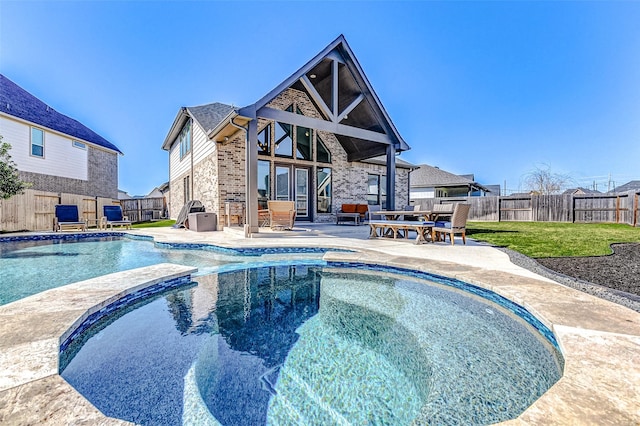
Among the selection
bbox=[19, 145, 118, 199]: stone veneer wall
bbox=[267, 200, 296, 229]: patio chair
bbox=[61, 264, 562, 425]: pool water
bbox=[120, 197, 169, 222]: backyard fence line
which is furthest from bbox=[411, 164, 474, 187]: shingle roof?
bbox=[61, 264, 562, 425]: pool water

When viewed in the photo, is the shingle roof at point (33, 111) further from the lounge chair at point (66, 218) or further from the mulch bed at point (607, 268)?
the mulch bed at point (607, 268)

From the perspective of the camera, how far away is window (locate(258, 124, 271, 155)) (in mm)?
11414

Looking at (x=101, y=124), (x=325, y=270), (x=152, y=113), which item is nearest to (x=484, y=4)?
(x=325, y=270)

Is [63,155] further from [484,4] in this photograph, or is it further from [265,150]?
[484,4]

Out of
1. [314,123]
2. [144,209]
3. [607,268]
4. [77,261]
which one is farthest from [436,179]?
[77,261]

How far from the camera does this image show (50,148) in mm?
14820

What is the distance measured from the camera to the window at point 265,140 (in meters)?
11.4

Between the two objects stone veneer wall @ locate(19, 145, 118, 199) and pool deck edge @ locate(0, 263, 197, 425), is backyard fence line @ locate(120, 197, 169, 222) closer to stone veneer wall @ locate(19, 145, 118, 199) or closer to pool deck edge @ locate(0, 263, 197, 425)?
stone veneer wall @ locate(19, 145, 118, 199)

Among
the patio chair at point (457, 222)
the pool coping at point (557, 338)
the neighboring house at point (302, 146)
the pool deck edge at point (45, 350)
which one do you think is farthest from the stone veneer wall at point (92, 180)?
the patio chair at point (457, 222)

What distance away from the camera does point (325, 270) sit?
16.8 feet

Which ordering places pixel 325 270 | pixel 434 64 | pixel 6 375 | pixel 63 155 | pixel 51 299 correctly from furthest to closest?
1. pixel 434 64
2. pixel 63 155
3. pixel 325 270
4. pixel 51 299
5. pixel 6 375

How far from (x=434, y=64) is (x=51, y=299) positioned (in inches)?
807

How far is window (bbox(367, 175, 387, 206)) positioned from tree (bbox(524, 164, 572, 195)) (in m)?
27.3

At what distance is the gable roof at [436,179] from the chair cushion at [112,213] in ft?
82.9
